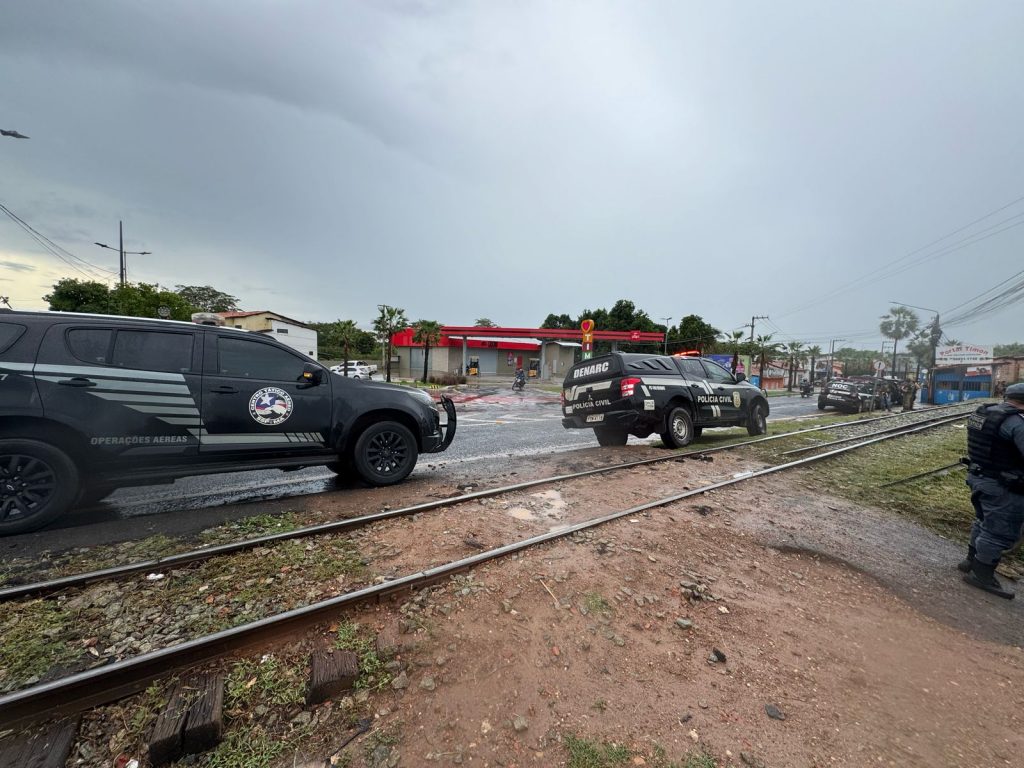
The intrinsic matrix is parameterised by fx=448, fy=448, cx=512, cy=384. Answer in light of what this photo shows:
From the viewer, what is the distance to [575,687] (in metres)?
2.30

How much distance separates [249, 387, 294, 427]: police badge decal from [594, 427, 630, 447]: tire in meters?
6.16

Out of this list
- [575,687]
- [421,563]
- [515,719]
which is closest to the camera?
[515,719]

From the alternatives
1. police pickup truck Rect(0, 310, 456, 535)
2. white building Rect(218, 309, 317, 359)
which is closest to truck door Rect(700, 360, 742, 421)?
police pickup truck Rect(0, 310, 456, 535)

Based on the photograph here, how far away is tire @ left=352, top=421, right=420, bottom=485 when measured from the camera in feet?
17.3

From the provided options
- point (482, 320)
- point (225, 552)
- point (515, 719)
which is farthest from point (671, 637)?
point (482, 320)

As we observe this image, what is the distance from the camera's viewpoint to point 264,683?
7.24 feet

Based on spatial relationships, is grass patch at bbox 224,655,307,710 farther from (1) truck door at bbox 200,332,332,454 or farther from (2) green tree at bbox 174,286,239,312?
(2) green tree at bbox 174,286,239,312

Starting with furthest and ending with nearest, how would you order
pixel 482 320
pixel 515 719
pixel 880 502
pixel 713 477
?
pixel 482 320 < pixel 713 477 < pixel 880 502 < pixel 515 719

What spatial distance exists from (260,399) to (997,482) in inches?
266

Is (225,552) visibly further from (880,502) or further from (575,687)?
(880,502)

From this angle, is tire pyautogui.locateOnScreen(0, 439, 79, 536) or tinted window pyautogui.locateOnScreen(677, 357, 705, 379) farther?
tinted window pyautogui.locateOnScreen(677, 357, 705, 379)

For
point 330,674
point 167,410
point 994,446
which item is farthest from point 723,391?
point 167,410

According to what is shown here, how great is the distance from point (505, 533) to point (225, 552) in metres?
2.26

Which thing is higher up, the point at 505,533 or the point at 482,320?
the point at 482,320
